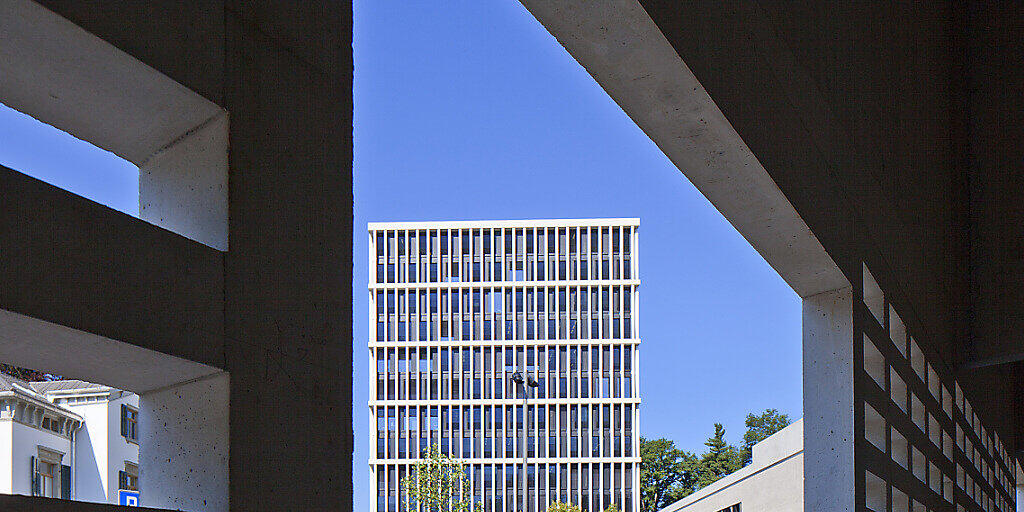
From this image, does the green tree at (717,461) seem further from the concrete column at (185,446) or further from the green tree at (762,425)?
the concrete column at (185,446)

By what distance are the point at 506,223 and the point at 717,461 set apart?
1936cm

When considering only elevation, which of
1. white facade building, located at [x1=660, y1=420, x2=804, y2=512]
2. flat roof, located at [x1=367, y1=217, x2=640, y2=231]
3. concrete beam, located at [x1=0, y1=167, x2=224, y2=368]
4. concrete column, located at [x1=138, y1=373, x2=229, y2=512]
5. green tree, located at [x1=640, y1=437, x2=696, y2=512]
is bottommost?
green tree, located at [x1=640, y1=437, x2=696, y2=512]

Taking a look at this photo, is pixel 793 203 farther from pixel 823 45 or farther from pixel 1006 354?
pixel 1006 354

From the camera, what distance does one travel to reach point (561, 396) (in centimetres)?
4950

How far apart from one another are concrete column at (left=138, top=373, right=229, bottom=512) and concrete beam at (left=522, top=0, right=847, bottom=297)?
116cm

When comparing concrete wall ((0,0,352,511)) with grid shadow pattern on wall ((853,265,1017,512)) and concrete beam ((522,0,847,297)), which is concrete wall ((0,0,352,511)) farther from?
grid shadow pattern on wall ((853,265,1017,512))

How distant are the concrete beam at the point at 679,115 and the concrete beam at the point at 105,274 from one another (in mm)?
1156

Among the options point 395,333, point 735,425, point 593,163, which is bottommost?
point 735,425

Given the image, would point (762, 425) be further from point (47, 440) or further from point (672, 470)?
point (47, 440)

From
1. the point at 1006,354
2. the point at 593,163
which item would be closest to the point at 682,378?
the point at 593,163

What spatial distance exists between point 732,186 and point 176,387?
6.23 feet

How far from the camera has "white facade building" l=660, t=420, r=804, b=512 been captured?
2408cm

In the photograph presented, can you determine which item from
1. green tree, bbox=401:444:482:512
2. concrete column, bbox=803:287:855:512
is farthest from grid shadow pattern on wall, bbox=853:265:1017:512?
green tree, bbox=401:444:482:512

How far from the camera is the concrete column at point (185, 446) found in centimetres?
102
